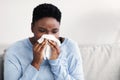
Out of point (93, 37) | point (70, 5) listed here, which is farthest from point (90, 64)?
point (70, 5)

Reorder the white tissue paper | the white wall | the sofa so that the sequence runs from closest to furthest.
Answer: the white tissue paper < the sofa < the white wall

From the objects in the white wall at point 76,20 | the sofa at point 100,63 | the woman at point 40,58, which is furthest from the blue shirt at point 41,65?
the white wall at point 76,20

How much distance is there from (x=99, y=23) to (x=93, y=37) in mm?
129

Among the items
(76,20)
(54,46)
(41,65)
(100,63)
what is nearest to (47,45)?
(54,46)

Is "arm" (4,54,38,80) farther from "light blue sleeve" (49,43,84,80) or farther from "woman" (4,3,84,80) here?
"light blue sleeve" (49,43,84,80)

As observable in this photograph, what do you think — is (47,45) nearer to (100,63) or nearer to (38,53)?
(38,53)

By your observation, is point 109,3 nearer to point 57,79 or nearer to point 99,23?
point 99,23

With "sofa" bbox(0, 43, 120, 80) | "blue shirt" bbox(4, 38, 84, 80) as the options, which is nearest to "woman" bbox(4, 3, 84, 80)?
"blue shirt" bbox(4, 38, 84, 80)

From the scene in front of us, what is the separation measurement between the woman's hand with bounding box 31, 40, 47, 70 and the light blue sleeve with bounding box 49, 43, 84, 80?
69 mm

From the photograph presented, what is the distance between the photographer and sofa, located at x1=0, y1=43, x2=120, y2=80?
1.79m

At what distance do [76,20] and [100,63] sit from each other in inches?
17.2

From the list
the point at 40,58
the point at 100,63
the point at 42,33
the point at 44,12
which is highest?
the point at 44,12

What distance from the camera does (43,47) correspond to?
4.49 feet

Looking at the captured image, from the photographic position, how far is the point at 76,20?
6.74 feet
